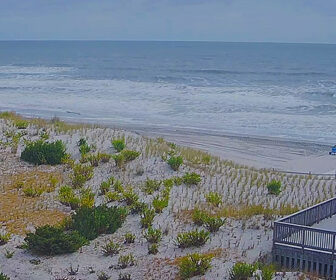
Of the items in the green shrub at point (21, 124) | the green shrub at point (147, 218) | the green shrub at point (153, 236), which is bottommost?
the green shrub at point (153, 236)

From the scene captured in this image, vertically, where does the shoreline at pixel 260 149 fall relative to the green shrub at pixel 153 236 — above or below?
above

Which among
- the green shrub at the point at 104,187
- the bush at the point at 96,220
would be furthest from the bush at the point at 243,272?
the green shrub at the point at 104,187

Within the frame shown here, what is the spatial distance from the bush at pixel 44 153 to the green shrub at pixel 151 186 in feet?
9.89

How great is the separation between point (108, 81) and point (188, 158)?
148 ft

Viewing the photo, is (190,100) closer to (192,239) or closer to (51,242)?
(192,239)

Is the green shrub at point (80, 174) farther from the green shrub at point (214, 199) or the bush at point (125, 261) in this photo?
the bush at point (125, 261)

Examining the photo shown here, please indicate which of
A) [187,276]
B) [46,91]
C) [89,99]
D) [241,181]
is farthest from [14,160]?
[46,91]

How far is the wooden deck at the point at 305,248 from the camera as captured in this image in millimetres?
10653

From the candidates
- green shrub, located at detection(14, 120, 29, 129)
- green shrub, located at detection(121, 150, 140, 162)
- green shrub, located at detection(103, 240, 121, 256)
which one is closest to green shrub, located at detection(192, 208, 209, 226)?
green shrub, located at detection(103, 240, 121, 256)

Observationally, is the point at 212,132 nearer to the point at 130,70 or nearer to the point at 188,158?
the point at 188,158

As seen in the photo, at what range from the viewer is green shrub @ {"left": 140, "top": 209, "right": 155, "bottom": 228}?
12.6 meters

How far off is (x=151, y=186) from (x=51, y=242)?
14.8ft

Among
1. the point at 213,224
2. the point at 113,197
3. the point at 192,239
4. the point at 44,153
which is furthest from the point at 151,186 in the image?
the point at 192,239

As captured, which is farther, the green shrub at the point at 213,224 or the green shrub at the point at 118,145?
the green shrub at the point at 118,145
